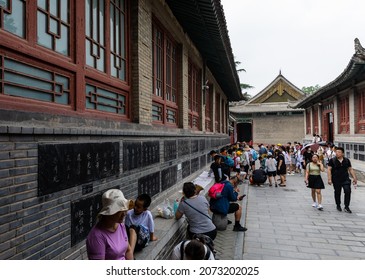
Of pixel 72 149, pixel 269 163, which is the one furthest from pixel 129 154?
pixel 269 163

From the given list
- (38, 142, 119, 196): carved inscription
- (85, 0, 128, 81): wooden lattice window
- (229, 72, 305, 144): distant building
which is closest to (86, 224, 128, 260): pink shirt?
(38, 142, 119, 196): carved inscription

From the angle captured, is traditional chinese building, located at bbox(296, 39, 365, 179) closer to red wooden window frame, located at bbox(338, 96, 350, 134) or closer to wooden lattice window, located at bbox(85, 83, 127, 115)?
red wooden window frame, located at bbox(338, 96, 350, 134)

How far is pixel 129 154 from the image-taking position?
14.7 ft

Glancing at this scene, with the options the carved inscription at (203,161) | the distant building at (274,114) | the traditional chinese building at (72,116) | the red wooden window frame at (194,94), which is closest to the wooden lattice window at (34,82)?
the traditional chinese building at (72,116)

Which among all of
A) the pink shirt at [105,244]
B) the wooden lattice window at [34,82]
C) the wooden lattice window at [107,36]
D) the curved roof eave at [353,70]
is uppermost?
the curved roof eave at [353,70]

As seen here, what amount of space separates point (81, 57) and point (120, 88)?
3.96ft

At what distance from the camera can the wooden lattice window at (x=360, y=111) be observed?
1348cm

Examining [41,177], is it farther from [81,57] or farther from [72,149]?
[81,57]

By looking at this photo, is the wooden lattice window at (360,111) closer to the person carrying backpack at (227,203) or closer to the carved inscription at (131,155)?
the person carrying backpack at (227,203)

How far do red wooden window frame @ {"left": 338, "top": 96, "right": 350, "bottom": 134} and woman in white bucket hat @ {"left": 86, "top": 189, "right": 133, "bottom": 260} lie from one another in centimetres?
1606

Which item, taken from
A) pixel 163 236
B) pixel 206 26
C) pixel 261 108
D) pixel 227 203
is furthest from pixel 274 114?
pixel 163 236

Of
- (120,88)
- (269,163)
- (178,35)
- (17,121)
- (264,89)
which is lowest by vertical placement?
(269,163)

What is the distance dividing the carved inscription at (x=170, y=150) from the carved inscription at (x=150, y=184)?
68 cm

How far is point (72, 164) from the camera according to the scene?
305 centimetres
